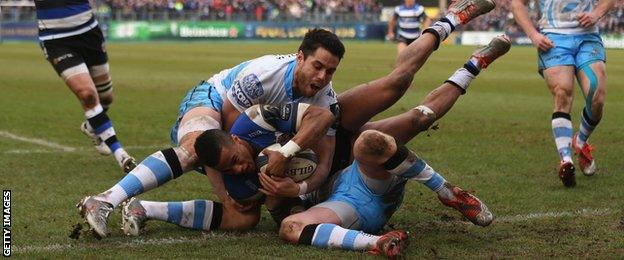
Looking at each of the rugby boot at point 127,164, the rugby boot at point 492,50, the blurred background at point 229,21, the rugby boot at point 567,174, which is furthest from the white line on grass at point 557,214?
the blurred background at point 229,21

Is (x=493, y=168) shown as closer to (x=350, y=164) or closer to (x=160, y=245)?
(x=350, y=164)

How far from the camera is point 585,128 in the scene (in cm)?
952

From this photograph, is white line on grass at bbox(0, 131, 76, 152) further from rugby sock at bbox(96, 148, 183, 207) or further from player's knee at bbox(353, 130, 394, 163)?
player's knee at bbox(353, 130, 394, 163)

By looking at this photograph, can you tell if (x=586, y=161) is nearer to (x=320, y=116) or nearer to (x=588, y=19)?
(x=588, y=19)

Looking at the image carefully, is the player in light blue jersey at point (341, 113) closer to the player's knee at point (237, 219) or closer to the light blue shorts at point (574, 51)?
the player's knee at point (237, 219)

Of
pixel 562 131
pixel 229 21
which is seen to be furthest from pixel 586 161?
pixel 229 21

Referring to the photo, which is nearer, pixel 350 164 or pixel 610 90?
pixel 350 164

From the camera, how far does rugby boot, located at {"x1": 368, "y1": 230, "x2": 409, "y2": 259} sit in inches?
223

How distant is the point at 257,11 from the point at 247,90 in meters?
51.5

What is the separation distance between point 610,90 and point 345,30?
37133mm

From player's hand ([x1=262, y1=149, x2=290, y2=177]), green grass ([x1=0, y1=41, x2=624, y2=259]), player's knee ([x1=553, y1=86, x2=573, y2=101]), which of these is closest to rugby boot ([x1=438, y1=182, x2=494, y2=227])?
green grass ([x1=0, y1=41, x2=624, y2=259])

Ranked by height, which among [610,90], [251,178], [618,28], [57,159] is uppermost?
[251,178]

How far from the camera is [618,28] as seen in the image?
46.3 m

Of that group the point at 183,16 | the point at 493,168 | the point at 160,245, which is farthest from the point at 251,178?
the point at 183,16
